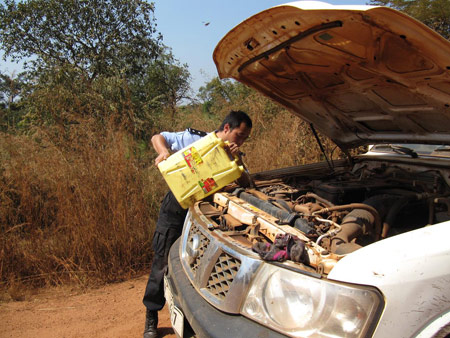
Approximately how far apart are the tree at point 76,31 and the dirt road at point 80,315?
8703 mm

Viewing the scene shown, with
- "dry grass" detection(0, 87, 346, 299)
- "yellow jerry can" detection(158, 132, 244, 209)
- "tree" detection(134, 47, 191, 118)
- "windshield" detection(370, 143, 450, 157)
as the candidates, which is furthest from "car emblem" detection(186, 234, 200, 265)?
"tree" detection(134, 47, 191, 118)

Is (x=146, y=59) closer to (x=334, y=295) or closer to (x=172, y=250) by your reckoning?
(x=172, y=250)

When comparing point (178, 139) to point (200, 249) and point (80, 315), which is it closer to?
point (200, 249)

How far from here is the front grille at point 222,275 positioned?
62.5 inches

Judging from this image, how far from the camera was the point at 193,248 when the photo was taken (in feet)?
6.52

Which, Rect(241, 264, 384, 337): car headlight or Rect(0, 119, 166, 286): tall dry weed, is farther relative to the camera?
Rect(0, 119, 166, 286): tall dry weed

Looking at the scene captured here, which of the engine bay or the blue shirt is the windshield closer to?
the engine bay

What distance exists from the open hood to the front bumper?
1469 millimetres

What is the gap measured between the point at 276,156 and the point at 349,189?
12.9 ft

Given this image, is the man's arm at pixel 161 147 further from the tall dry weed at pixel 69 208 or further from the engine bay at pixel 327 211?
the tall dry weed at pixel 69 208

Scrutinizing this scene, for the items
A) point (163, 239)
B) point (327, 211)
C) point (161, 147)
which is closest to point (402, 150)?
point (327, 211)

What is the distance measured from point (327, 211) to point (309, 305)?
0.90 metres

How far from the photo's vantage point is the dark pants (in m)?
2.65

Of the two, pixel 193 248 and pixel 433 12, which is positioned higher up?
pixel 433 12
